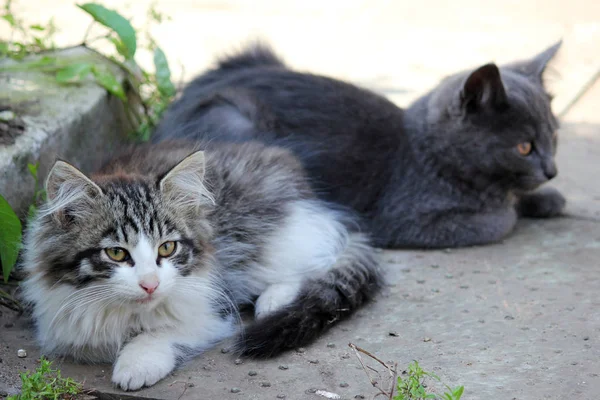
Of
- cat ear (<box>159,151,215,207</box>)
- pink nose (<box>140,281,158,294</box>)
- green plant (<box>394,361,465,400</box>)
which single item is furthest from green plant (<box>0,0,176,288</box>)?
green plant (<box>394,361,465,400</box>)

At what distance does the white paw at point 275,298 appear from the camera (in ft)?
11.6

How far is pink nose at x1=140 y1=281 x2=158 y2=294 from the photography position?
9.37 ft

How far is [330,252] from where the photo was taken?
12.9 ft

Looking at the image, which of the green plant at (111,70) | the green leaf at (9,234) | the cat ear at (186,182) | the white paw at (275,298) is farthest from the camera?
the green plant at (111,70)

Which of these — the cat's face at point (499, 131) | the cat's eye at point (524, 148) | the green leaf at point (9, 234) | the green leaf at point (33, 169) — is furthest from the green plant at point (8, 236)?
the cat's eye at point (524, 148)

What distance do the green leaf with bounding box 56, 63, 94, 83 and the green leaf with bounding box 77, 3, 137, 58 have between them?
323 millimetres

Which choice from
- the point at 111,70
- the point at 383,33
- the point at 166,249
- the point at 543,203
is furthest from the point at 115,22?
the point at 383,33

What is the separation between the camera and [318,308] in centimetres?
337

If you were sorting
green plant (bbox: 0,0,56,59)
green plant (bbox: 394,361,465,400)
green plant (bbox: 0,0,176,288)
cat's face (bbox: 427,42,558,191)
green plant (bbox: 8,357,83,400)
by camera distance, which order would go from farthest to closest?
green plant (bbox: 0,0,56,59), green plant (bbox: 0,0,176,288), cat's face (bbox: 427,42,558,191), green plant (bbox: 8,357,83,400), green plant (bbox: 394,361,465,400)

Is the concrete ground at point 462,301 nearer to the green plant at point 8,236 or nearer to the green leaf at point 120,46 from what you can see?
the green plant at point 8,236

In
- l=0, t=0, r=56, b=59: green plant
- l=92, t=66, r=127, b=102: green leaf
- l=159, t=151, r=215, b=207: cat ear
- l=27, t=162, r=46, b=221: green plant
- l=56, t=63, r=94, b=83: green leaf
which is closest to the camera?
l=159, t=151, r=215, b=207: cat ear

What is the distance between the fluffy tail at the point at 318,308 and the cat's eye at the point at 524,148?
1.18 meters

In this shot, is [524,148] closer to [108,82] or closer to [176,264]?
[176,264]

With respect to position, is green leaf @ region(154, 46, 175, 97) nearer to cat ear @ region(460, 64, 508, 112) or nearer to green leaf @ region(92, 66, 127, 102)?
green leaf @ region(92, 66, 127, 102)
